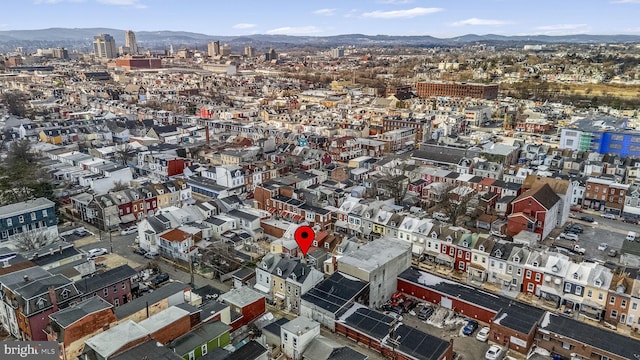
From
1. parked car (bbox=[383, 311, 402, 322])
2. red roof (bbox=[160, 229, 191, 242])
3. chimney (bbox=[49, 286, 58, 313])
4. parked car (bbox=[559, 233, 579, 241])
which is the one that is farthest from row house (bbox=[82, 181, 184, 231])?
parked car (bbox=[559, 233, 579, 241])

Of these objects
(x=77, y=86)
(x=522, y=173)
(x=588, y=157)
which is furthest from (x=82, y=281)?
(x=77, y=86)

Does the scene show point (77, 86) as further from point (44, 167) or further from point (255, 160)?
point (255, 160)

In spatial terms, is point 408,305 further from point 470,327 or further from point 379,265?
point 470,327

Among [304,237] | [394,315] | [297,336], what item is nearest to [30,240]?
[304,237]

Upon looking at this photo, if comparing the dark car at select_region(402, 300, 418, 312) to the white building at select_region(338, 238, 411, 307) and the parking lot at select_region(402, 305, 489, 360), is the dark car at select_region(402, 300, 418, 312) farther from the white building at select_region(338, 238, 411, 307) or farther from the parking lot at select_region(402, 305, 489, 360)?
the white building at select_region(338, 238, 411, 307)

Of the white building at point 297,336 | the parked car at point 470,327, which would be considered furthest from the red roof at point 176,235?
the parked car at point 470,327

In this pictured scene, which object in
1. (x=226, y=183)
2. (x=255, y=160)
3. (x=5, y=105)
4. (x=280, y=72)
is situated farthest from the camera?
(x=280, y=72)
